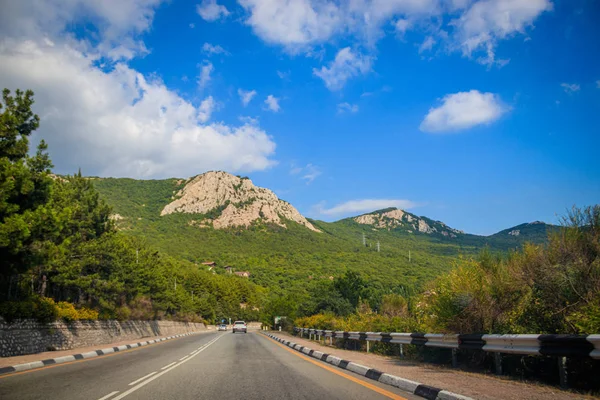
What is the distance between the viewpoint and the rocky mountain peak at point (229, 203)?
464 feet

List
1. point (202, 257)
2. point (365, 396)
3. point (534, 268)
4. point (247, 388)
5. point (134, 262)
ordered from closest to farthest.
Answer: point (365, 396)
point (247, 388)
point (534, 268)
point (134, 262)
point (202, 257)

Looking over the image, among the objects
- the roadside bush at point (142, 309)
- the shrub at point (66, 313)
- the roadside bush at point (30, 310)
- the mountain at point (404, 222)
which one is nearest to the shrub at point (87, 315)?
the shrub at point (66, 313)

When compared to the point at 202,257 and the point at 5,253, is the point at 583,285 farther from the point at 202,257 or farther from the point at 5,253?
the point at 202,257

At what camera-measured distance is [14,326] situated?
19.0 m

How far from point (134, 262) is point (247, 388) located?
40464mm

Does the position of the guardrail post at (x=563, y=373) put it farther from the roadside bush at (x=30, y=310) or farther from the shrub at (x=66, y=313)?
the shrub at (x=66, y=313)

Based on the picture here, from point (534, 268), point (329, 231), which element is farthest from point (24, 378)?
point (329, 231)

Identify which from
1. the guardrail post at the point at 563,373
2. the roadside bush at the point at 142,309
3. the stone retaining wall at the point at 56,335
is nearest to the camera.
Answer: the guardrail post at the point at 563,373

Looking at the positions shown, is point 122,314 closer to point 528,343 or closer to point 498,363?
point 498,363

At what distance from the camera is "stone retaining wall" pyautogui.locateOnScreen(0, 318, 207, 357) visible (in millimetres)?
18578

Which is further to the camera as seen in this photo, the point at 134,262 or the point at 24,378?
the point at 134,262

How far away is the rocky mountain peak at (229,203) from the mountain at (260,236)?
316mm

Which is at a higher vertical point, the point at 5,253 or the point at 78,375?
the point at 5,253

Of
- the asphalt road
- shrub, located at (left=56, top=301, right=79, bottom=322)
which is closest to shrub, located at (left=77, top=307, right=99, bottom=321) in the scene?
shrub, located at (left=56, top=301, right=79, bottom=322)
